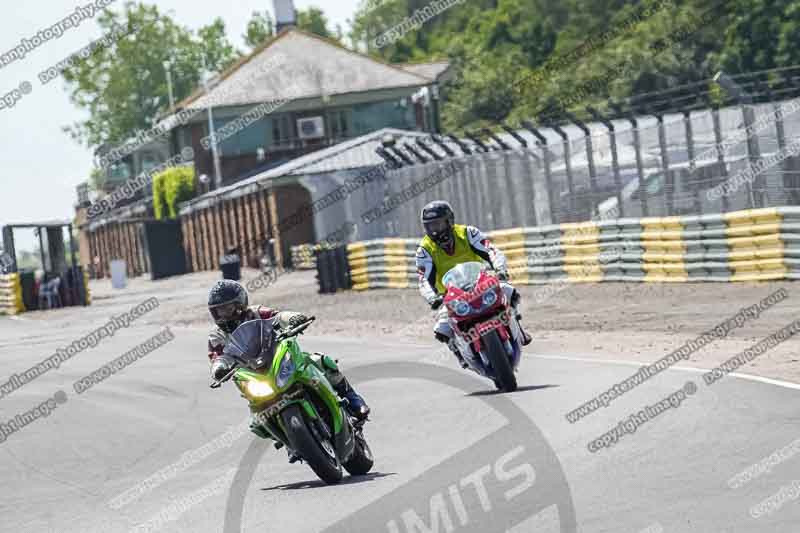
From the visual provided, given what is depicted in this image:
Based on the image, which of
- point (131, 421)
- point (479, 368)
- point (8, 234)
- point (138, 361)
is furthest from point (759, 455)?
point (8, 234)

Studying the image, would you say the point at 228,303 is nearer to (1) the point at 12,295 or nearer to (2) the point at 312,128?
(1) the point at 12,295

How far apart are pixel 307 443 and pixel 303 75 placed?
203 feet

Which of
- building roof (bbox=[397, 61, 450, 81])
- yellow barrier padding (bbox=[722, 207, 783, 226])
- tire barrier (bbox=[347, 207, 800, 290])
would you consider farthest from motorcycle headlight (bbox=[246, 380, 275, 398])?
building roof (bbox=[397, 61, 450, 81])

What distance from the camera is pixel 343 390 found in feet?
33.6

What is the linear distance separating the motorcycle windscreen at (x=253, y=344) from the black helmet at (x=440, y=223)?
413cm

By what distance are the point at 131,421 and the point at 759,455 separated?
8458mm

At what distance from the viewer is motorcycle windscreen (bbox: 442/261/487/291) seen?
43.7 ft

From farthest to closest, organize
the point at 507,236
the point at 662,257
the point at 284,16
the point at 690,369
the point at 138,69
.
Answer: the point at 138,69 → the point at 284,16 → the point at 507,236 → the point at 662,257 → the point at 690,369

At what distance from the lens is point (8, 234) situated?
1839 inches

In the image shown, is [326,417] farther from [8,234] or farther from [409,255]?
[8,234]

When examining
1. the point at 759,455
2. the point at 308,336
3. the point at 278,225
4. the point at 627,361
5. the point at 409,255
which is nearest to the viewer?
the point at 759,455

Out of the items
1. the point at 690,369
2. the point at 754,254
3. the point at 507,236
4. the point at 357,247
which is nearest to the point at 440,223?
the point at 690,369

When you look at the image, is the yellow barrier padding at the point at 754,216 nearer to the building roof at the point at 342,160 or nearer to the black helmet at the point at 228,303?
the black helmet at the point at 228,303

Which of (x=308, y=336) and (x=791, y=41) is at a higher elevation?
(x=791, y=41)
